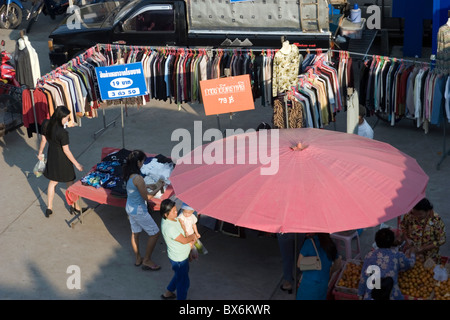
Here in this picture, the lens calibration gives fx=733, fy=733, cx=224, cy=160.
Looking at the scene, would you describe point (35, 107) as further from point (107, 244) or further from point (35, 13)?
point (35, 13)

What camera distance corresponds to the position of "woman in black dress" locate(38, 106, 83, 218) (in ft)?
34.6

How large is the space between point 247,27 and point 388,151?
24.8 feet

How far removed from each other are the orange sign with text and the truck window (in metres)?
4.41

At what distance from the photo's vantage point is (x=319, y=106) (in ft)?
37.8

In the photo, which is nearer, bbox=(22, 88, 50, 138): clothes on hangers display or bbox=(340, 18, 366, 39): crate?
bbox=(22, 88, 50, 138): clothes on hangers display

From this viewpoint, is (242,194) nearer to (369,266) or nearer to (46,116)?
(369,266)

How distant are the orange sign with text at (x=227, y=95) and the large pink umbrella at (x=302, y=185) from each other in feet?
9.60

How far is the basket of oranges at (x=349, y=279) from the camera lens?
8.26 metres

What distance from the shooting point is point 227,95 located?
447 inches

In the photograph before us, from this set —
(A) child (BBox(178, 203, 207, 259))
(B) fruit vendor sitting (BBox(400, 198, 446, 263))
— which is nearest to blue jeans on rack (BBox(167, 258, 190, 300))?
(A) child (BBox(178, 203, 207, 259))

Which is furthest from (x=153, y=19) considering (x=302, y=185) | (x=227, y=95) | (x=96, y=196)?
(x=302, y=185)

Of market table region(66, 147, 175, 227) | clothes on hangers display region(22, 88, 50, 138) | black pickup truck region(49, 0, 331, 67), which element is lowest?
market table region(66, 147, 175, 227)

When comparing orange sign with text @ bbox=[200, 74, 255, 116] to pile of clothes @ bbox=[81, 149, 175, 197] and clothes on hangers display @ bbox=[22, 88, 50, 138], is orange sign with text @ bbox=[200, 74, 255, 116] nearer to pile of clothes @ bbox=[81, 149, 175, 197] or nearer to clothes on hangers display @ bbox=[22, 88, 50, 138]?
pile of clothes @ bbox=[81, 149, 175, 197]
